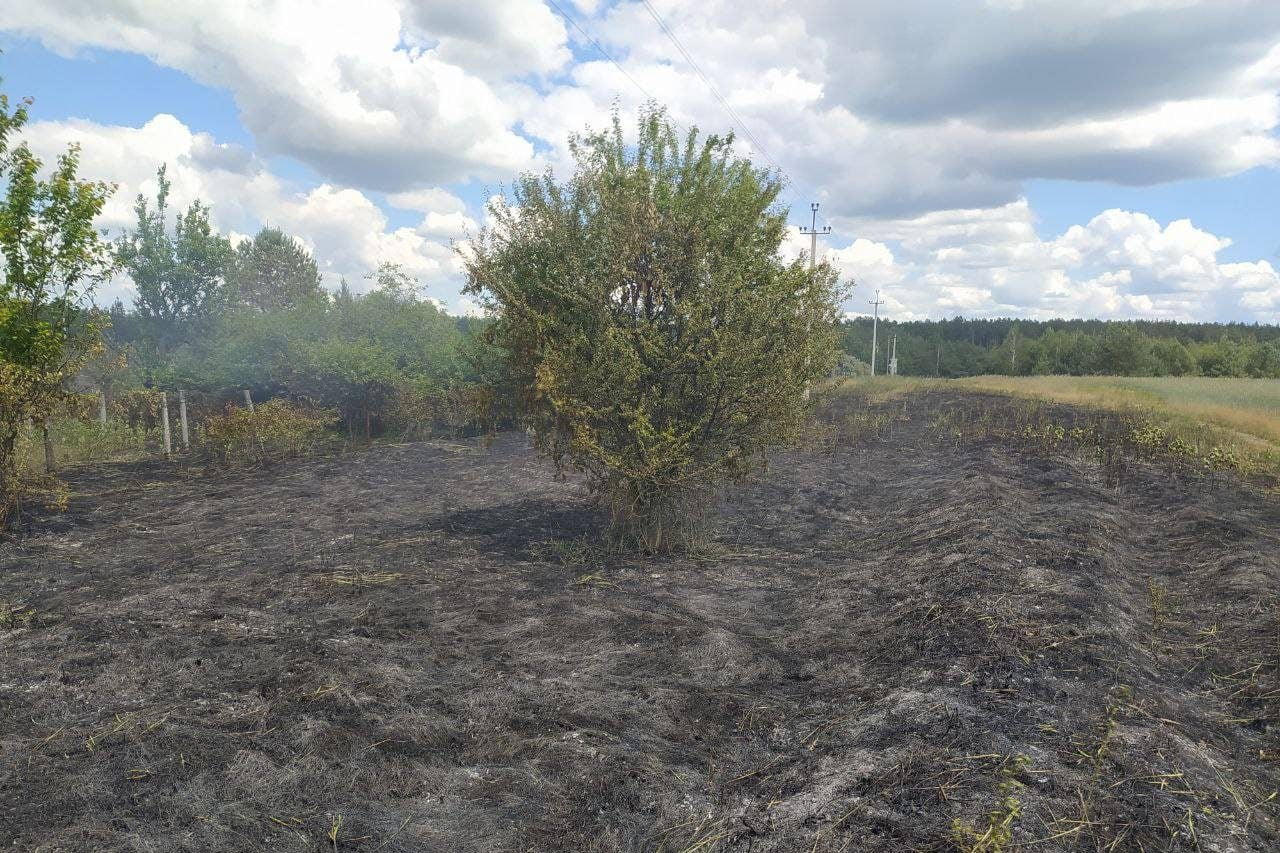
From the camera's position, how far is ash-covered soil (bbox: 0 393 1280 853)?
155 inches

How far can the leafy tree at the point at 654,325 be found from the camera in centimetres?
873

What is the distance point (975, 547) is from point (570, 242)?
19.5ft

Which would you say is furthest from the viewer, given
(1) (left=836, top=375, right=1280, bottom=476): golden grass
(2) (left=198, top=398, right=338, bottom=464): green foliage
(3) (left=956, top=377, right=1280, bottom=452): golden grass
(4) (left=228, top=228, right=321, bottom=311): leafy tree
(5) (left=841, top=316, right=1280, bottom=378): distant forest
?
(5) (left=841, top=316, right=1280, bottom=378): distant forest

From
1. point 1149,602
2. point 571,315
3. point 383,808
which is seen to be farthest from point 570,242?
point 1149,602

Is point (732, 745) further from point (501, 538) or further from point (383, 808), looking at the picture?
point (501, 538)

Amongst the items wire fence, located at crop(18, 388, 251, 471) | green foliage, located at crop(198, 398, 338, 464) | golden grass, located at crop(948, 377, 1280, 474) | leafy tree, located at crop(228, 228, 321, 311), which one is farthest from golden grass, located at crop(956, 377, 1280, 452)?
leafy tree, located at crop(228, 228, 321, 311)

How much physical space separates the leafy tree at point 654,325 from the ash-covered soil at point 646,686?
1.45 metres

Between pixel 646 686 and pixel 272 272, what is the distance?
6085 centimetres

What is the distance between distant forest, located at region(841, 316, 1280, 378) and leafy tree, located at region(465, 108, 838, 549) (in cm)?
3124

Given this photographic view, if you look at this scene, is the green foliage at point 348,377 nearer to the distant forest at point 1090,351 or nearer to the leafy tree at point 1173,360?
the distant forest at point 1090,351

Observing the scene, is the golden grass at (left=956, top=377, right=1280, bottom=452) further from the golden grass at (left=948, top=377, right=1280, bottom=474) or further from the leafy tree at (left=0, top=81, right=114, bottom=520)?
the leafy tree at (left=0, top=81, right=114, bottom=520)

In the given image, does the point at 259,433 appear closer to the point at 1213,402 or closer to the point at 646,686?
the point at 646,686

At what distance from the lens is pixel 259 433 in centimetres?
1712

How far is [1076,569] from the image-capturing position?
802 centimetres
